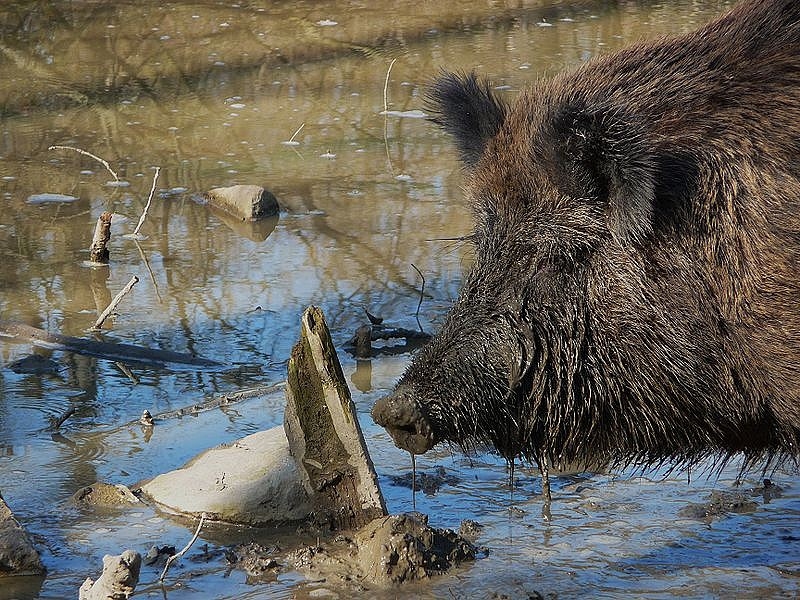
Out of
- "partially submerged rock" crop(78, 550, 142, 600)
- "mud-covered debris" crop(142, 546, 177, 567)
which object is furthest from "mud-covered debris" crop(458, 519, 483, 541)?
"partially submerged rock" crop(78, 550, 142, 600)

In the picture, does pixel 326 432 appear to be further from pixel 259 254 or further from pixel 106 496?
pixel 259 254

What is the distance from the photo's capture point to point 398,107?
10.8m

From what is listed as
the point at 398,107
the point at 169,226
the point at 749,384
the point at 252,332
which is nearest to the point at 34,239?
the point at 169,226

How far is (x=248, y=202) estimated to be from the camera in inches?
325

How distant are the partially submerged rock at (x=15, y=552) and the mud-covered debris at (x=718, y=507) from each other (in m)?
2.38

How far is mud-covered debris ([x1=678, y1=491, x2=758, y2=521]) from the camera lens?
4.84m

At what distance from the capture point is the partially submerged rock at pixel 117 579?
12.2 ft

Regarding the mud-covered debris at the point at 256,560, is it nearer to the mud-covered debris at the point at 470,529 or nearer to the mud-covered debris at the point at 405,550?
the mud-covered debris at the point at 405,550

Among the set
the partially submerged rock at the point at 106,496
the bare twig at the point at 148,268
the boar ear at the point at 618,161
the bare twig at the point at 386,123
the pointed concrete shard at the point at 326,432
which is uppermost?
the bare twig at the point at 386,123

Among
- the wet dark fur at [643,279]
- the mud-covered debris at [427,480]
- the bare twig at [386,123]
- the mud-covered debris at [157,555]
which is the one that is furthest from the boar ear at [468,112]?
the bare twig at [386,123]

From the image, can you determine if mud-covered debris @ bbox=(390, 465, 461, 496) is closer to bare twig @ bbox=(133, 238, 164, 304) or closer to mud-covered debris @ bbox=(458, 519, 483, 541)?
mud-covered debris @ bbox=(458, 519, 483, 541)

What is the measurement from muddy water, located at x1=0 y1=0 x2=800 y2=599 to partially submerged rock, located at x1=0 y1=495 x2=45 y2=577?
7cm

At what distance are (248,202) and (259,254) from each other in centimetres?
69

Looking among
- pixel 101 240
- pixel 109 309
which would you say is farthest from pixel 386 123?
pixel 109 309
